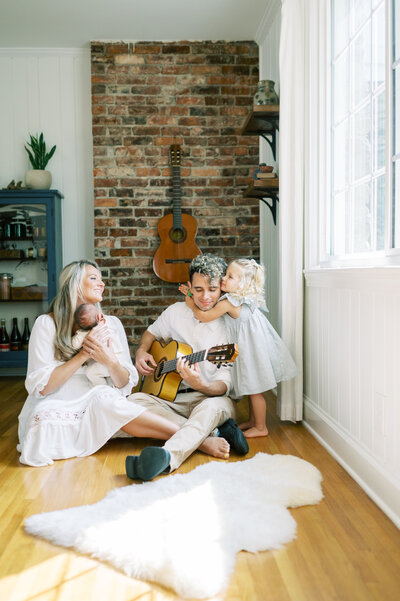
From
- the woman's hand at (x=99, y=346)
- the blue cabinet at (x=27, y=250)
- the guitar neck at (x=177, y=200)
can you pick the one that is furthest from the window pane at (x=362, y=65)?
the blue cabinet at (x=27, y=250)

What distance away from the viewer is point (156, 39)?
434cm

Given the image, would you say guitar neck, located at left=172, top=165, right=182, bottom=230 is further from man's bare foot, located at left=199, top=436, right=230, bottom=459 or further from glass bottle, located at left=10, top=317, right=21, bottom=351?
man's bare foot, located at left=199, top=436, right=230, bottom=459

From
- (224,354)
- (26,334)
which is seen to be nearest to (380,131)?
(224,354)

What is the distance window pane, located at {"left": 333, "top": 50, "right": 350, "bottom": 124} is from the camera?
2.51m

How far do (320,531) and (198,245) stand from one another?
10.0 ft

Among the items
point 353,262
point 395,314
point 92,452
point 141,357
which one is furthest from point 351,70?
point 92,452

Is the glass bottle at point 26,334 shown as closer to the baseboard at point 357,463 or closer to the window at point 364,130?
the baseboard at point 357,463

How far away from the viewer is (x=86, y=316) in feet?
8.03

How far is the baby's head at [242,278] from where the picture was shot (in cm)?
274

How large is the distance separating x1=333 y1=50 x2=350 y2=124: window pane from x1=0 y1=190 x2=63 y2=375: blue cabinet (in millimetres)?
2525

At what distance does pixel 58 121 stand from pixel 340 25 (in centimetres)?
275

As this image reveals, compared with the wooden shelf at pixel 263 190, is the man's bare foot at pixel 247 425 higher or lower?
lower

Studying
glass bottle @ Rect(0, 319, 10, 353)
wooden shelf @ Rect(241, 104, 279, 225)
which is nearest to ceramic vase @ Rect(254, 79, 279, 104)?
wooden shelf @ Rect(241, 104, 279, 225)

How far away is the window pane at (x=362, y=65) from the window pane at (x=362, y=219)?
1.30 ft
